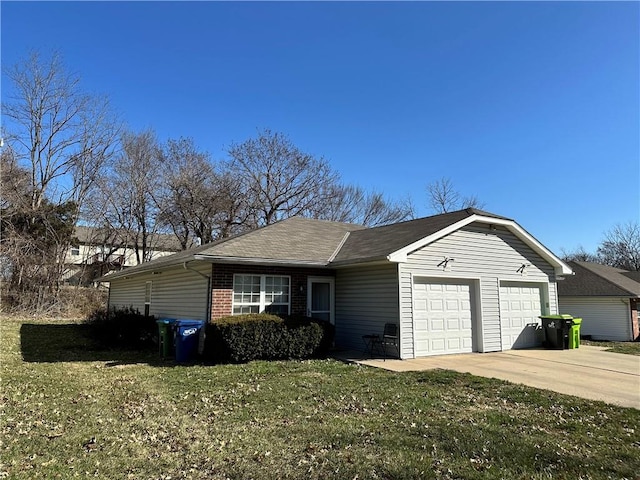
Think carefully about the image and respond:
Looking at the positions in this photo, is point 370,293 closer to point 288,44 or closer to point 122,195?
point 288,44

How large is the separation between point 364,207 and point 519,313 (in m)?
24.1

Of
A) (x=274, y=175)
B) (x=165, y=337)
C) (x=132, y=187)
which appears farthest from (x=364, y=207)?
(x=165, y=337)

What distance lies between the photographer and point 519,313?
13539 mm

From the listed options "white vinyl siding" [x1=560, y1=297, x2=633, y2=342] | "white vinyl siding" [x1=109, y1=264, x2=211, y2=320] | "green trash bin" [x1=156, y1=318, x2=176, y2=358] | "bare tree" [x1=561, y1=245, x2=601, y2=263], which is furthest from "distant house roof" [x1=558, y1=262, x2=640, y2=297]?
"bare tree" [x1=561, y1=245, x2=601, y2=263]

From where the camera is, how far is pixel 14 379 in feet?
26.1

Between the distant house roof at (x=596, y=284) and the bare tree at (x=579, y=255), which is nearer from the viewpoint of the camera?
the distant house roof at (x=596, y=284)

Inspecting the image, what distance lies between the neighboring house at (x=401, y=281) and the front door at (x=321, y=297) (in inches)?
1.2

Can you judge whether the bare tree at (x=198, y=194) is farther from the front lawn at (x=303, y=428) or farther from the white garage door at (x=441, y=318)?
the front lawn at (x=303, y=428)

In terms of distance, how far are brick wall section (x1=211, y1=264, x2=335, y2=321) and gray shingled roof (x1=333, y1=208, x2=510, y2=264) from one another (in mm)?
1195

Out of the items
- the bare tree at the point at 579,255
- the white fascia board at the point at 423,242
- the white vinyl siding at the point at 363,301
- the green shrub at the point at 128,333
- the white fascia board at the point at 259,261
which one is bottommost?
the green shrub at the point at 128,333

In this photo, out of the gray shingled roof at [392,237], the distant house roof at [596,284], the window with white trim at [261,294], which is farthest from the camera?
the distant house roof at [596,284]

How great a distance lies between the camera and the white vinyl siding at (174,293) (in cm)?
1178

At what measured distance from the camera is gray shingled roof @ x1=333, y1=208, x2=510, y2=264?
11.6 metres

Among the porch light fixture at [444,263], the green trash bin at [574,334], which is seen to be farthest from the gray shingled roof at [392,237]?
the green trash bin at [574,334]
